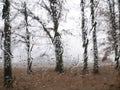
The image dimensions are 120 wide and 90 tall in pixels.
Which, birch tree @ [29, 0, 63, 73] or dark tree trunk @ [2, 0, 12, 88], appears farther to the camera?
birch tree @ [29, 0, 63, 73]

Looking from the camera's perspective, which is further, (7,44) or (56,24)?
(56,24)

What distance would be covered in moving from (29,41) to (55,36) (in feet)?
10.4

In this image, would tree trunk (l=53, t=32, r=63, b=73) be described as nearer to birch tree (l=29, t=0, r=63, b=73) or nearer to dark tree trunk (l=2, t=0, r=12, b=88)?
birch tree (l=29, t=0, r=63, b=73)

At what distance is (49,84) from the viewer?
91.8 feet

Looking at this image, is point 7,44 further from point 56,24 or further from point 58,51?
point 56,24

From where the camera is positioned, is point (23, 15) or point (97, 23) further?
point (23, 15)

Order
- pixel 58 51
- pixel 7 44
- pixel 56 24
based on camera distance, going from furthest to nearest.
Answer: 1. pixel 56 24
2. pixel 58 51
3. pixel 7 44

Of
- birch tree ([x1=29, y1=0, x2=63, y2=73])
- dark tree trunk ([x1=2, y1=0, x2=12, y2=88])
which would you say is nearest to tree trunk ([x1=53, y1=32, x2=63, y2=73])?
birch tree ([x1=29, y1=0, x2=63, y2=73])

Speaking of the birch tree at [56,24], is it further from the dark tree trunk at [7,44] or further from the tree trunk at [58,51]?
the dark tree trunk at [7,44]

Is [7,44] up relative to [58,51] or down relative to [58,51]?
up

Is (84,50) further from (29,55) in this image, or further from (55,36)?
(29,55)

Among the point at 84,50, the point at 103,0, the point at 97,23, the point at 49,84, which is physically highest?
the point at 103,0

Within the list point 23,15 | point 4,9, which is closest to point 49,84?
point 4,9

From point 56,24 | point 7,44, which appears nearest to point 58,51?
point 56,24
